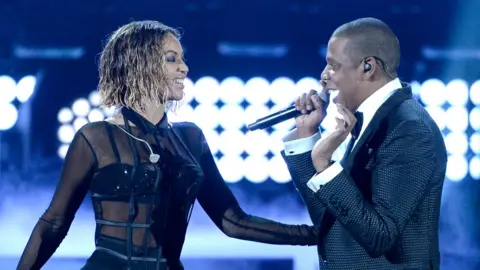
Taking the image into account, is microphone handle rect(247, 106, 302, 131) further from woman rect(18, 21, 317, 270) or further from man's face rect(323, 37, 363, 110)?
woman rect(18, 21, 317, 270)

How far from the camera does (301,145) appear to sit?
2148mm

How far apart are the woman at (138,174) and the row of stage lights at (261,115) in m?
2.01

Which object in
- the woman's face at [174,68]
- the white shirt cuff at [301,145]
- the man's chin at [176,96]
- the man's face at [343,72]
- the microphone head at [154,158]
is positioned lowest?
the white shirt cuff at [301,145]

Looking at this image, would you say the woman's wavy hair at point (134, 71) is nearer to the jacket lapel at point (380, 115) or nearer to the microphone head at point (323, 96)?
the microphone head at point (323, 96)

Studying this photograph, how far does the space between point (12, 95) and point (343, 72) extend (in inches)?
107

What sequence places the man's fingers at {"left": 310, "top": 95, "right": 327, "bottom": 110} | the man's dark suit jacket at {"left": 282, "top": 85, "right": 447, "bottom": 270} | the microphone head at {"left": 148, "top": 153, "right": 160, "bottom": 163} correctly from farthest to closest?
the microphone head at {"left": 148, "top": 153, "right": 160, "bottom": 163} → the man's fingers at {"left": 310, "top": 95, "right": 327, "bottom": 110} → the man's dark suit jacket at {"left": 282, "top": 85, "right": 447, "bottom": 270}

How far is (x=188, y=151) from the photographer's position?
2.43 meters

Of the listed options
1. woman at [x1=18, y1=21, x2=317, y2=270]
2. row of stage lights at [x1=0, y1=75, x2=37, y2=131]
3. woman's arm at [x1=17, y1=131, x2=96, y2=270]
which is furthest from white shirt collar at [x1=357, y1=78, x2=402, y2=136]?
row of stage lights at [x1=0, y1=75, x2=37, y2=131]

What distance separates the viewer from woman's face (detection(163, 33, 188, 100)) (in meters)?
2.40

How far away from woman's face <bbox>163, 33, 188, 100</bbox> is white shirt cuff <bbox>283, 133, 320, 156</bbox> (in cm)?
41

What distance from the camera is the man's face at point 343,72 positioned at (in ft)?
7.00

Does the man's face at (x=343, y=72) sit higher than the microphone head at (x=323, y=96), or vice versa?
the man's face at (x=343, y=72)

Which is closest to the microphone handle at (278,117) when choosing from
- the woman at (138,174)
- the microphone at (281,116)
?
the microphone at (281,116)

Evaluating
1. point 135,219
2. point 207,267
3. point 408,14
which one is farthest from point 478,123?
point 135,219
